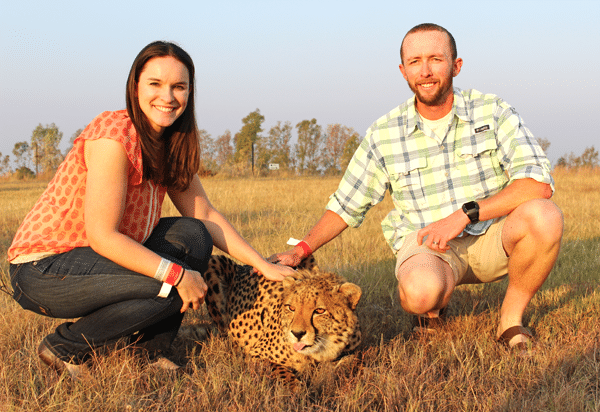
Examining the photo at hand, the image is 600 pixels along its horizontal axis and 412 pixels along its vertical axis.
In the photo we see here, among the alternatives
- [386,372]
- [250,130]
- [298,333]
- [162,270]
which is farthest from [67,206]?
[250,130]

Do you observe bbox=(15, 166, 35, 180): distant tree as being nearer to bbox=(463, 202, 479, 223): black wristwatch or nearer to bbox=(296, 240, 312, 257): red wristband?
bbox=(296, 240, 312, 257): red wristband

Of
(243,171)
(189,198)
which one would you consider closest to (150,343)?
(189,198)

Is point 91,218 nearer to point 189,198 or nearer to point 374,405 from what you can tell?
point 189,198

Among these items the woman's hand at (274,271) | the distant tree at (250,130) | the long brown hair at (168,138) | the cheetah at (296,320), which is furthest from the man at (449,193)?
the distant tree at (250,130)

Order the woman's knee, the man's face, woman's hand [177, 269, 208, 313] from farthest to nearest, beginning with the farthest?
1. the man's face
2. the woman's knee
3. woman's hand [177, 269, 208, 313]

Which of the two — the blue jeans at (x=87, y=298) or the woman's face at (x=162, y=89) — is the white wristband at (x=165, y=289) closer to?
the blue jeans at (x=87, y=298)

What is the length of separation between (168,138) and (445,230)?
5.47ft

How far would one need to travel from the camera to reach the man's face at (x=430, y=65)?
3.02m

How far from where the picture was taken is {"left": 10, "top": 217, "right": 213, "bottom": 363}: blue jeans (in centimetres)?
230

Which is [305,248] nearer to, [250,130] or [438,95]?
[438,95]

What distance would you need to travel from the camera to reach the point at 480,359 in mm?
2629

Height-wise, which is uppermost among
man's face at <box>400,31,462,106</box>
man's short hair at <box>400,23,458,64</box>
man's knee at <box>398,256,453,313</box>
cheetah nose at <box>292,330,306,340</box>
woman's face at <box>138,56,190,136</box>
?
man's short hair at <box>400,23,458,64</box>

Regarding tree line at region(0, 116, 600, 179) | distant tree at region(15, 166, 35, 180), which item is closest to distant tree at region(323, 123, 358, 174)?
tree line at region(0, 116, 600, 179)

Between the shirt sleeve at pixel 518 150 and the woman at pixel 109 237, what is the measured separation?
194 centimetres
